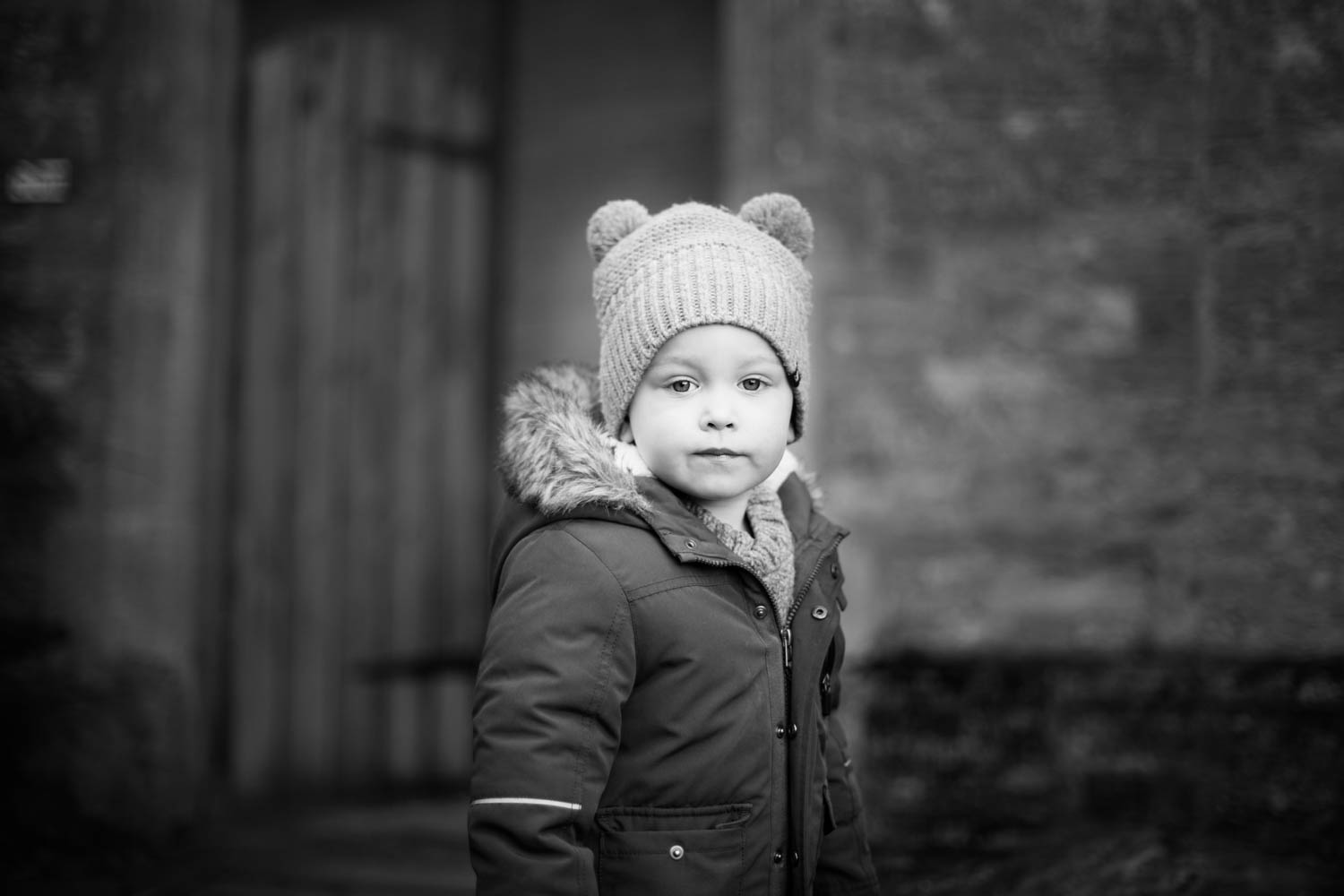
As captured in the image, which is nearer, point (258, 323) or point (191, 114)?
point (191, 114)

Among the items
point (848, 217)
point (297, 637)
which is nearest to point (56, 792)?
point (297, 637)

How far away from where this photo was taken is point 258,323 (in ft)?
12.4

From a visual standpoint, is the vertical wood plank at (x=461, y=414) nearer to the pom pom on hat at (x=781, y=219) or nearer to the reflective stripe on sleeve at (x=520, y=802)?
the pom pom on hat at (x=781, y=219)

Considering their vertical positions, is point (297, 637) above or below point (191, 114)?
below

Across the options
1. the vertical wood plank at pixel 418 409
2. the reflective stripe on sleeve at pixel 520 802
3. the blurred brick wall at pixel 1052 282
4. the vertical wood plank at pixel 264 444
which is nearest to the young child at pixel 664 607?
the reflective stripe on sleeve at pixel 520 802

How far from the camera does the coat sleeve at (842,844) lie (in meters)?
1.81

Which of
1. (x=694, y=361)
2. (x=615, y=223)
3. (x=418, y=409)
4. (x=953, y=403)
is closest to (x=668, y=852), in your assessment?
(x=694, y=361)

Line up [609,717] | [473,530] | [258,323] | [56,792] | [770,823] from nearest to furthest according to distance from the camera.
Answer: [609,717] → [770,823] → [56,792] → [258,323] → [473,530]

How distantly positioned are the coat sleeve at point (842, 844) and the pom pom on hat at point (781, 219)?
75 centimetres

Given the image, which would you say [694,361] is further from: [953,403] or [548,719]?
[953,403]

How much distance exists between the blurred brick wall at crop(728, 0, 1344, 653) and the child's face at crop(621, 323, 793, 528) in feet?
6.02

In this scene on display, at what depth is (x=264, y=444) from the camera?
149 inches

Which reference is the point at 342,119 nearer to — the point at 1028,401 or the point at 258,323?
the point at 258,323

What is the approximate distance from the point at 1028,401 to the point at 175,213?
2560mm
